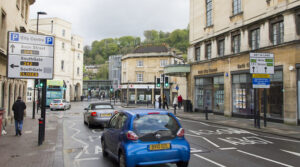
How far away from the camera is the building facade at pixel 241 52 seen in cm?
1536

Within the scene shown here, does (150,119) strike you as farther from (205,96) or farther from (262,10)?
(205,96)

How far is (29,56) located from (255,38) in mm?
16278

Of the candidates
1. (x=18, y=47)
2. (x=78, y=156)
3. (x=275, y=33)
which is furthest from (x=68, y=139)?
(x=275, y=33)

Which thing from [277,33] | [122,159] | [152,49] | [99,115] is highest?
[152,49]

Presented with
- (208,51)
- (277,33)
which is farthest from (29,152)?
(208,51)

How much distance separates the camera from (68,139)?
10617mm

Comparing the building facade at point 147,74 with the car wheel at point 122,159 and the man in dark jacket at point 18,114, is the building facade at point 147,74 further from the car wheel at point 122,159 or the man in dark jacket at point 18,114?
the car wheel at point 122,159

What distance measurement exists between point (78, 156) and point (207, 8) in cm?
2205

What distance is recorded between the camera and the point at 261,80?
14344 millimetres

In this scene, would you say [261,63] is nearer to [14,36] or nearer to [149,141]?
[149,141]

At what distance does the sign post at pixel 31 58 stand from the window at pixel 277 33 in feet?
47.8

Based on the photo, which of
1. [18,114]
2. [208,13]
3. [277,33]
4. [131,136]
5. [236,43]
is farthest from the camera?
[208,13]

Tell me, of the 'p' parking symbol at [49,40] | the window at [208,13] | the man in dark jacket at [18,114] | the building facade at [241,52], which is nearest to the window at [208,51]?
the building facade at [241,52]

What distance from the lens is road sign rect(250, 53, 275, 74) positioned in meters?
14.3
